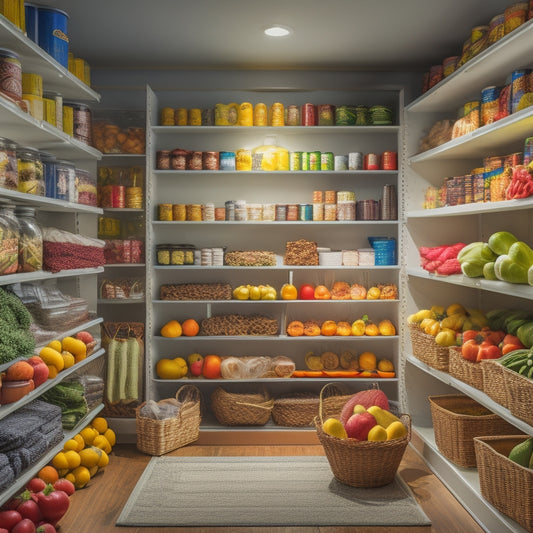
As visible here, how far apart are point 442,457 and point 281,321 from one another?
5.75 ft

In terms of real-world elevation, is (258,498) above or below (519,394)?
below

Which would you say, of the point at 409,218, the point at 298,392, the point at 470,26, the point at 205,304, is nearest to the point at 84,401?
the point at 205,304

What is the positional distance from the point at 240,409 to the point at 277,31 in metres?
2.82

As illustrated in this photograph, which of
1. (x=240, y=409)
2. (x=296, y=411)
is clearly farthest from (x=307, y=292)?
(x=240, y=409)

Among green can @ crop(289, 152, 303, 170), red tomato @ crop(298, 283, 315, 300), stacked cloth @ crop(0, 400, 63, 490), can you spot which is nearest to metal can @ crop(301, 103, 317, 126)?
green can @ crop(289, 152, 303, 170)

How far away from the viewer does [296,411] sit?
15.7 ft

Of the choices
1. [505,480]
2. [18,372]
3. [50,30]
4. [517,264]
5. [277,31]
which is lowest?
[505,480]

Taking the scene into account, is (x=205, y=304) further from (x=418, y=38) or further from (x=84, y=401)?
(x=418, y=38)

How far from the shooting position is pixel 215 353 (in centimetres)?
526

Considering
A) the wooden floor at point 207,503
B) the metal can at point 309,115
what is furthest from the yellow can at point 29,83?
the wooden floor at point 207,503

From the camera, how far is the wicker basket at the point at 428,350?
13.0ft

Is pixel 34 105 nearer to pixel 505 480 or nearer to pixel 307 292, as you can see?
pixel 307 292

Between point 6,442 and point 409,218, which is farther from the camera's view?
point 409,218

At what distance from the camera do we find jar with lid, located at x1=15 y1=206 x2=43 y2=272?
10.1ft
